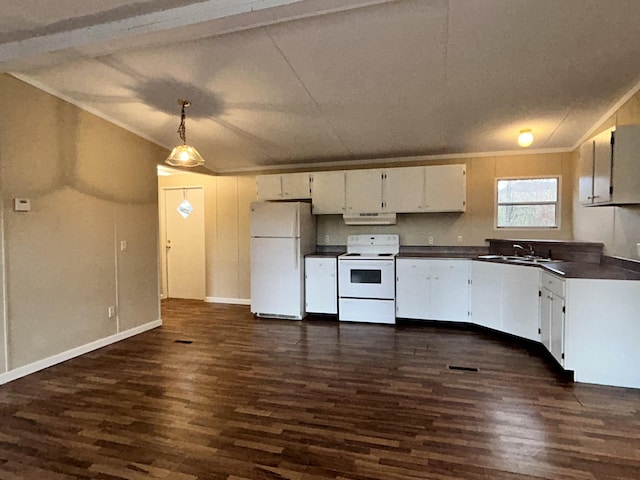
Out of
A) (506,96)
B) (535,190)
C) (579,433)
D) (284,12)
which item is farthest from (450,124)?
(579,433)

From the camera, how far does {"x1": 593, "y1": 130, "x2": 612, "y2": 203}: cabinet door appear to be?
3.01 meters

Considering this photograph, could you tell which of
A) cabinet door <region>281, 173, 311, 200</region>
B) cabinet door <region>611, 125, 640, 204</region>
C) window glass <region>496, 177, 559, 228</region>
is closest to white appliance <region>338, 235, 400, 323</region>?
cabinet door <region>281, 173, 311, 200</region>

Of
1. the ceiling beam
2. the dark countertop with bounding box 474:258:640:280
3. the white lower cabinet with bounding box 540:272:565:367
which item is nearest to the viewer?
the ceiling beam

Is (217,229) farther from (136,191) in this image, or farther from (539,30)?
(539,30)

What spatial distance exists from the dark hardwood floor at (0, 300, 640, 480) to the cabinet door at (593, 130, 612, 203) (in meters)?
1.57

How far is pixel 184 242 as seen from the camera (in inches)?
269

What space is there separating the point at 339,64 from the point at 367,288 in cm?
296

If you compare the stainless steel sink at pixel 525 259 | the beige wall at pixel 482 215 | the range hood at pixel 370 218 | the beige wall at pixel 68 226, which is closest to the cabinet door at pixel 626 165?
the stainless steel sink at pixel 525 259

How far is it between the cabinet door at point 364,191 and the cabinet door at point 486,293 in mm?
1560

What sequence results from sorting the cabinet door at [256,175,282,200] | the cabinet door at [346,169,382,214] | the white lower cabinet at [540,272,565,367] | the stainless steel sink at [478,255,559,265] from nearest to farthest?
the white lower cabinet at [540,272,565,367] → the stainless steel sink at [478,255,559,265] → the cabinet door at [346,169,382,214] → the cabinet door at [256,175,282,200]

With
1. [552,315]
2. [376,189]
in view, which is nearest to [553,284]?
[552,315]

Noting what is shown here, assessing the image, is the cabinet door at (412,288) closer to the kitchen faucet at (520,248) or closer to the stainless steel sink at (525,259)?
the stainless steel sink at (525,259)

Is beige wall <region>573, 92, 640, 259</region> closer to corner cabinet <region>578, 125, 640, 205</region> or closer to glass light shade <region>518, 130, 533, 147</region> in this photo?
corner cabinet <region>578, 125, 640, 205</region>

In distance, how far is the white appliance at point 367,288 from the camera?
16.4 ft
